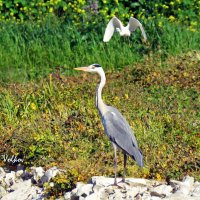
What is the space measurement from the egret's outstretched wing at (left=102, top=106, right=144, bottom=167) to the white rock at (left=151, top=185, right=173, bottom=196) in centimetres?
37

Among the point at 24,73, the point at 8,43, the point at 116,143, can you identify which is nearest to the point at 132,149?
the point at 116,143

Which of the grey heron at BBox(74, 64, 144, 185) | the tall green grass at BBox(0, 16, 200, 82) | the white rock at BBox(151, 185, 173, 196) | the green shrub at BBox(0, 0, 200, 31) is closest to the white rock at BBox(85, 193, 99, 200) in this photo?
the grey heron at BBox(74, 64, 144, 185)

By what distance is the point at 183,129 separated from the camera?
10312mm

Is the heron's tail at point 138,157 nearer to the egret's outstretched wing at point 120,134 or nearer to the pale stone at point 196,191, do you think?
the egret's outstretched wing at point 120,134

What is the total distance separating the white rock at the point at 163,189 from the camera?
845cm

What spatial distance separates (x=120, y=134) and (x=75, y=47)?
6.17 metres

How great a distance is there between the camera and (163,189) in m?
8.50

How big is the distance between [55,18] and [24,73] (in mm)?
3012

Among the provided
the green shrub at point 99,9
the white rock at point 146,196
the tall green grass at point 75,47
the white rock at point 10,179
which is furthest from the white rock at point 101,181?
the green shrub at point 99,9

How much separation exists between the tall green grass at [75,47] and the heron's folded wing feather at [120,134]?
508cm

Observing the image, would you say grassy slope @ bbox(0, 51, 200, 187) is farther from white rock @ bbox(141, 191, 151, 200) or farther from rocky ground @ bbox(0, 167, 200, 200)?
white rock @ bbox(141, 191, 151, 200)

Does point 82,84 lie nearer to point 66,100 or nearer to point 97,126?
point 66,100

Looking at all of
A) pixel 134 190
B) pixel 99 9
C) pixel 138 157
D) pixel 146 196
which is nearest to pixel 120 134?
pixel 138 157

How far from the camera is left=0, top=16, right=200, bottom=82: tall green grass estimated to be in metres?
14.4
